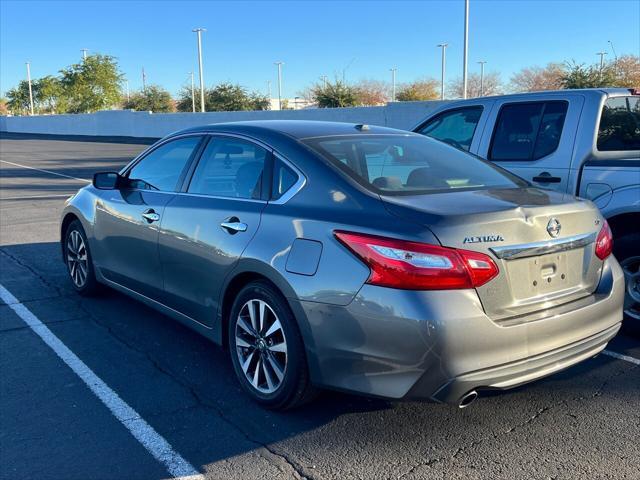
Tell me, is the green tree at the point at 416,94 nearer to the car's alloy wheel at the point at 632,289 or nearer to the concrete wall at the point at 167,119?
the concrete wall at the point at 167,119

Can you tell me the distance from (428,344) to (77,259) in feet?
13.6

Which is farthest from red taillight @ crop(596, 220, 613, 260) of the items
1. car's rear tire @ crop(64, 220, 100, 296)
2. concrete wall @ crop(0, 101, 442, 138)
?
concrete wall @ crop(0, 101, 442, 138)

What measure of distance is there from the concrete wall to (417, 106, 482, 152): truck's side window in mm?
10062

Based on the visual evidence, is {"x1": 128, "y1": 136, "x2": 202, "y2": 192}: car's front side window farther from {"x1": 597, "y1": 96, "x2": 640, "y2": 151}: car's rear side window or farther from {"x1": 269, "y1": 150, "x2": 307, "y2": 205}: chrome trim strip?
{"x1": 597, "y1": 96, "x2": 640, "y2": 151}: car's rear side window

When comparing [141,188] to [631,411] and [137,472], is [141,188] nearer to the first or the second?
[137,472]

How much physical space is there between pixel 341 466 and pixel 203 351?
6.05 feet

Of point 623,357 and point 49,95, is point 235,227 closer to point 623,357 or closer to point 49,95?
point 623,357

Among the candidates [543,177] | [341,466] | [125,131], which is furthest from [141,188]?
[125,131]

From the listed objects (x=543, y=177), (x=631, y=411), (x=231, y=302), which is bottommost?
(x=631, y=411)

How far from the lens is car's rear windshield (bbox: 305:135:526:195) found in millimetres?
3601

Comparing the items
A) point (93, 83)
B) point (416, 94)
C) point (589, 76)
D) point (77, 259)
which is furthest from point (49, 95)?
point (77, 259)

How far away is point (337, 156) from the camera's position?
371 centimetres

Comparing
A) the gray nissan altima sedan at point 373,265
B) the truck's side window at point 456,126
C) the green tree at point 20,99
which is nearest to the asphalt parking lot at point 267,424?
the gray nissan altima sedan at point 373,265

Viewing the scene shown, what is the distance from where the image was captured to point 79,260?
19.4 ft
